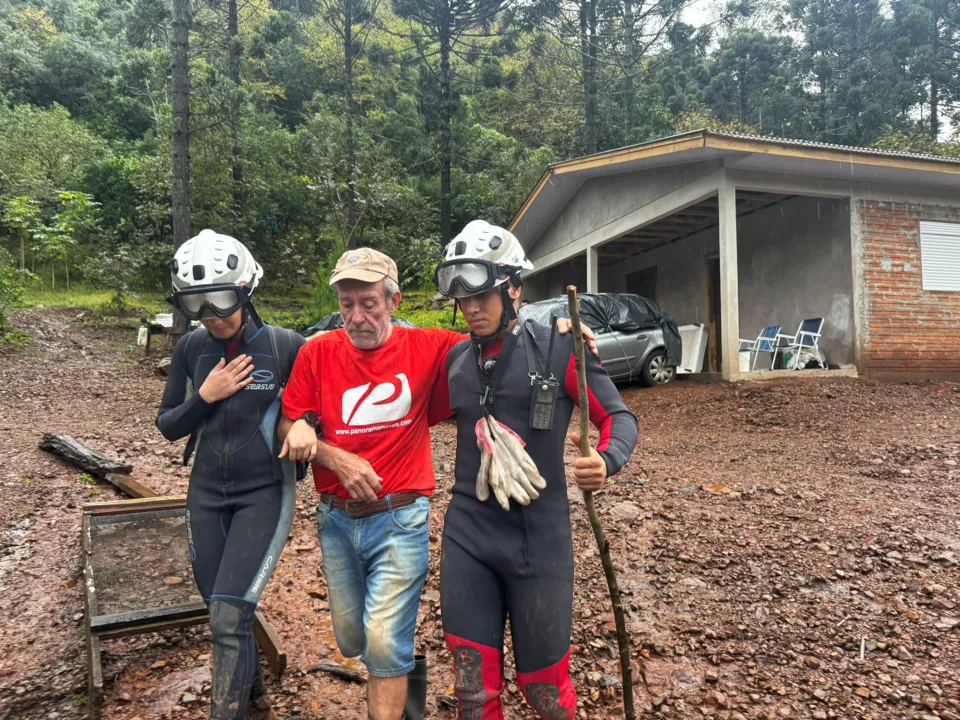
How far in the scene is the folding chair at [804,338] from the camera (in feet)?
41.8

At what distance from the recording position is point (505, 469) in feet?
7.90

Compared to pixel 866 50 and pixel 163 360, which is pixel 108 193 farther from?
pixel 866 50

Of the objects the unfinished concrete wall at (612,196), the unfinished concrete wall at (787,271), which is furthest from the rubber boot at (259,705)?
the unfinished concrete wall at (787,271)

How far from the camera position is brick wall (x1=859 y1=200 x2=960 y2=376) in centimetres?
1209

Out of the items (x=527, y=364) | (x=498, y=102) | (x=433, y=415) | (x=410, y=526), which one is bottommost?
Result: (x=410, y=526)

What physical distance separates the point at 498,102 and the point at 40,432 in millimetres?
30642

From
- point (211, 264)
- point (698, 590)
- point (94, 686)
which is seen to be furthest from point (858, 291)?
point (94, 686)

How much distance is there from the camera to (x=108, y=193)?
2464 cm

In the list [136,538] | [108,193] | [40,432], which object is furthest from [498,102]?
[136,538]

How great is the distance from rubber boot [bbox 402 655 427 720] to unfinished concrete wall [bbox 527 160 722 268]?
10.8m

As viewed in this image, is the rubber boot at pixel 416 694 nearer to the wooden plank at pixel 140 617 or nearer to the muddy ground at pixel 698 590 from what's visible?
the muddy ground at pixel 698 590

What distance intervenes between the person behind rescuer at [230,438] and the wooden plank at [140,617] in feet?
4.40

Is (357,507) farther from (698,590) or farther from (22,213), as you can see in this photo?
(22,213)

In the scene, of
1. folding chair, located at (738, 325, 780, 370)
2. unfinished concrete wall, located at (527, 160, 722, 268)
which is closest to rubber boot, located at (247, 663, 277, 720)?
unfinished concrete wall, located at (527, 160, 722, 268)
